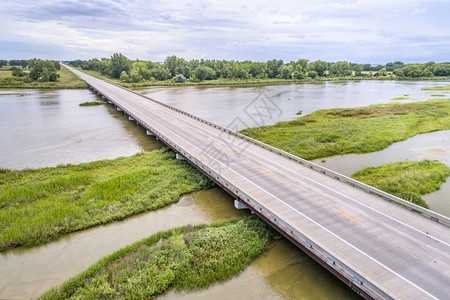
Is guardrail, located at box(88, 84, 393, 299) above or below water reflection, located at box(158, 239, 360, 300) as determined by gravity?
above

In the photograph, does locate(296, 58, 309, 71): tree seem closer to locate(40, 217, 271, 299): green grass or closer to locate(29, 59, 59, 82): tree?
locate(29, 59, 59, 82): tree

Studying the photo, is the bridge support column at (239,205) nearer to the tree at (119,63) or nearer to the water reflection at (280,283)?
the water reflection at (280,283)

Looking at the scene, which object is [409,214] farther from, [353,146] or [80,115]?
[80,115]

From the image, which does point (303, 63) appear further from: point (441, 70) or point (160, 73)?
point (160, 73)

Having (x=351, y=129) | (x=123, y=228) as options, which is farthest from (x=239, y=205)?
(x=351, y=129)

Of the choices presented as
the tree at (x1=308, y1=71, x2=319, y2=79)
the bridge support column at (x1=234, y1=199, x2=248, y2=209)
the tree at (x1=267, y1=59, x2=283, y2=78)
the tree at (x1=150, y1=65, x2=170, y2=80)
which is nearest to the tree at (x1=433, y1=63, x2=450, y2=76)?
the tree at (x1=308, y1=71, x2=319, y2=79)

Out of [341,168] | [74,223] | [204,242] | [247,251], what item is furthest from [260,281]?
[341,168]
